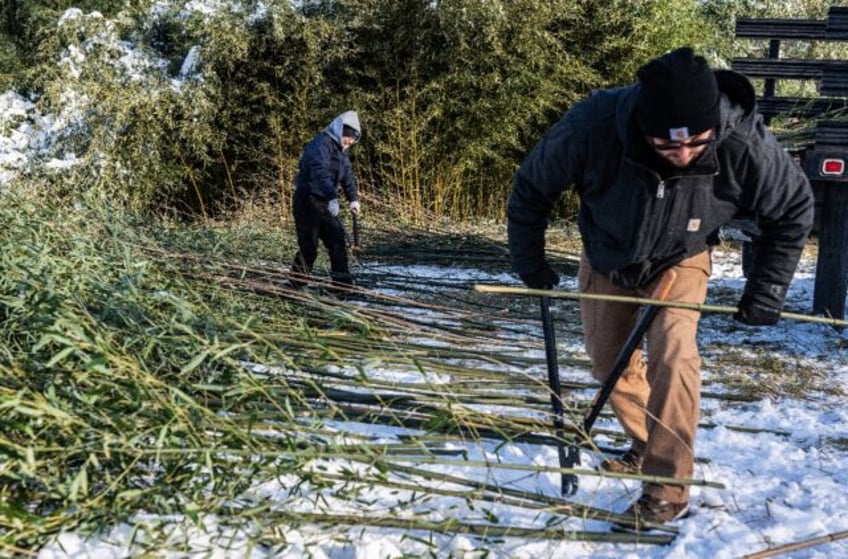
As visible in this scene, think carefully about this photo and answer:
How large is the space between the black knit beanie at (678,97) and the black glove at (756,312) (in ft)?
2.13

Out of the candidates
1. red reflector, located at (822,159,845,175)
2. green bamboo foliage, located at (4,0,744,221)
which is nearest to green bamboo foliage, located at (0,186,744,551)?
red reflector, located at (822,159,845,175)

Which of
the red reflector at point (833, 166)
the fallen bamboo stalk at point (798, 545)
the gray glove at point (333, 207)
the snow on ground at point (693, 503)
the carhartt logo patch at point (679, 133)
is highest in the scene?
the carhartt logo patch at point (679, 133)

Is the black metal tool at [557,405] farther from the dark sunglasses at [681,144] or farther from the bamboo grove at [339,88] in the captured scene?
→ the bamboo grove at [339,88]

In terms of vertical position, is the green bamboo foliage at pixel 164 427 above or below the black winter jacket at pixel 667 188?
below

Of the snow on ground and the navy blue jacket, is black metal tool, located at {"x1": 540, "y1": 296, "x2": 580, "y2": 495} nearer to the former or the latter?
the snow on ground

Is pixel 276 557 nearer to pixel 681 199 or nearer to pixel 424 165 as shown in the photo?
pixel 681 199

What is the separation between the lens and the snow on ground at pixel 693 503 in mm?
2215

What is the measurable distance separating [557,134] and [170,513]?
1569 millimetres

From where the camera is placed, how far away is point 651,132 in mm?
2340

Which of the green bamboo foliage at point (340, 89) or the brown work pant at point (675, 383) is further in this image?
the green bamboo foliage at point (340, 89)

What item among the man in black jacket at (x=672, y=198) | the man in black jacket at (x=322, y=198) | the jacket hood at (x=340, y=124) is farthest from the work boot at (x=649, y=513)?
the jacket hood at (x=340, y=124)

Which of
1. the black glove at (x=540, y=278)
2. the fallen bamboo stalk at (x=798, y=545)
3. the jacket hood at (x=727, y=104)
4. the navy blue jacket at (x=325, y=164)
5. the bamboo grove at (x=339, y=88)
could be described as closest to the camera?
the fallen bamboo stalk at (x=798, y=545)

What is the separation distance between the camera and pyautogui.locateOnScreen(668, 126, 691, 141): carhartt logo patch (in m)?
2.28

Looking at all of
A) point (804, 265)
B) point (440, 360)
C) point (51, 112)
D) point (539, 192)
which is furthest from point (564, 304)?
point (51, 112)
